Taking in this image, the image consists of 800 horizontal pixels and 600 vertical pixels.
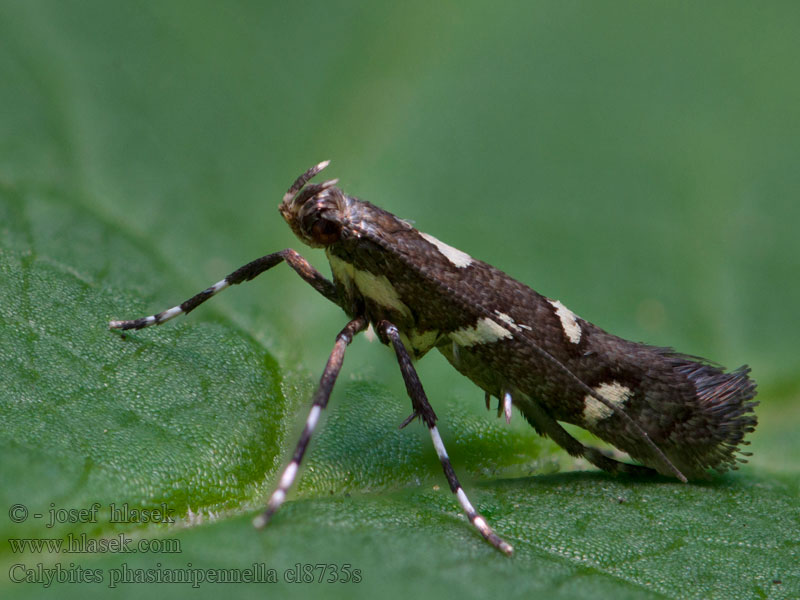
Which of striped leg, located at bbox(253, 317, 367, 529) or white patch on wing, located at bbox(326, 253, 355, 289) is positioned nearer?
striped leg, located at bbox(253, 317, 367, 529)

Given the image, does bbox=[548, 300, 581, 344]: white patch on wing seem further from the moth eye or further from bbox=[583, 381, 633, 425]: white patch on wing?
the moth eye

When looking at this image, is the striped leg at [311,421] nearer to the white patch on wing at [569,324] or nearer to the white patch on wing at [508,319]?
the white patch on wing at [508,319]

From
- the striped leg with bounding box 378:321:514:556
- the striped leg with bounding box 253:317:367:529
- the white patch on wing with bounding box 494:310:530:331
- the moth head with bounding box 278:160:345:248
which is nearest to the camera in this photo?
the striped leg with bounding box 253:317:367:529

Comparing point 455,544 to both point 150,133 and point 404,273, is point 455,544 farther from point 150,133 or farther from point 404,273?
point 150,133

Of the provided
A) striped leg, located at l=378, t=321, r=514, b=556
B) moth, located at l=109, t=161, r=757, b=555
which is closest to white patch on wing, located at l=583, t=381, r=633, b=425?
moth, located at l=109, t=161, r=757, b=555

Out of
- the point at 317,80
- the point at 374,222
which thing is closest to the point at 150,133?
the point at 317,80

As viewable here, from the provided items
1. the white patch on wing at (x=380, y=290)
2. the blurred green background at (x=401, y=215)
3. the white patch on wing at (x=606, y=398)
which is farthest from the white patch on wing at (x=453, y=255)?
the white patch on wing at (x=606, y=398)

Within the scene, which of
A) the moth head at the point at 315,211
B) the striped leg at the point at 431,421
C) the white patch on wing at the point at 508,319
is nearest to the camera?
the striped leg at the point at 431,421
